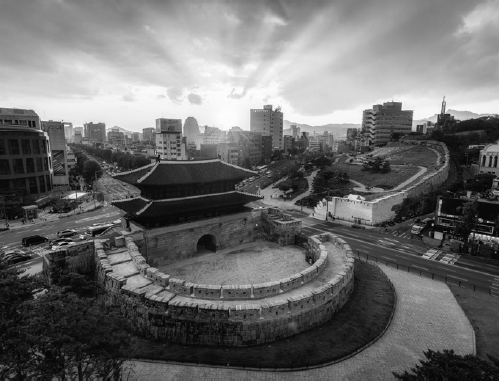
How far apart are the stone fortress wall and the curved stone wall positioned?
2624 cm

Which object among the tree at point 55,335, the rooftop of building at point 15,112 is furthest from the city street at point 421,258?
the rooftop of building at point 15,112

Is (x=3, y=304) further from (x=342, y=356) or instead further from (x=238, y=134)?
(x=238, y=134)

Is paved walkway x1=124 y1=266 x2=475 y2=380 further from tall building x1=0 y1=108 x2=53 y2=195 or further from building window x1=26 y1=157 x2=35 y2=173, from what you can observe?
building window x1=26 y1=157 x2=35 y2=173

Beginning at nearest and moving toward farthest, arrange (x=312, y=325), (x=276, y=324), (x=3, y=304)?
(x=3, y=304)
(x=276, y=324)
(x=312, y=325)

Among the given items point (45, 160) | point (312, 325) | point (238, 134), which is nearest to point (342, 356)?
point (312, 325)

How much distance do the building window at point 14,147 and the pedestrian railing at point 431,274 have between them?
65286mm

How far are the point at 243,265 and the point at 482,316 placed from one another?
70.1 feet

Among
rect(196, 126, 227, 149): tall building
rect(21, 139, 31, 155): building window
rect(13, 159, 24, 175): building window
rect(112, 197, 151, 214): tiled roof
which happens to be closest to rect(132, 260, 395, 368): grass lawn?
rect(112, 197, 151, 214): tiled roof

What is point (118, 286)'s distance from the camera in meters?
21.5

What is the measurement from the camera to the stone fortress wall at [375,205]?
48375 millimetres

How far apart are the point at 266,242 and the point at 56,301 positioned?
2895 centimetres

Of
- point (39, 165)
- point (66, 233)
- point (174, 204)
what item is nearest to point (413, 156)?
point (174, 204)

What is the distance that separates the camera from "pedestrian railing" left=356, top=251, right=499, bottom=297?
2742 centimetres

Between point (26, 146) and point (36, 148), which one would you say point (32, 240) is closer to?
point (26, 146)
